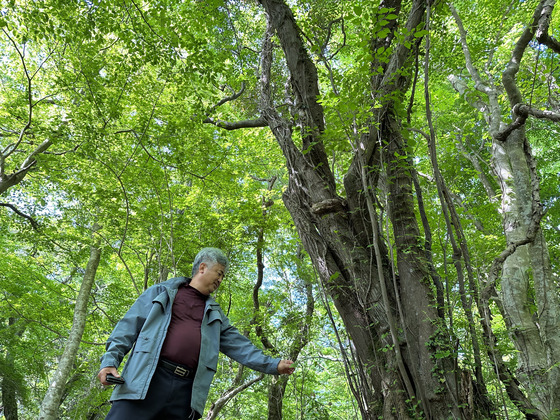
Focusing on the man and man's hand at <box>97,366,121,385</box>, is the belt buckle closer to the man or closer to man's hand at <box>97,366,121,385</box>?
the man

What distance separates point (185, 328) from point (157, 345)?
196 mm

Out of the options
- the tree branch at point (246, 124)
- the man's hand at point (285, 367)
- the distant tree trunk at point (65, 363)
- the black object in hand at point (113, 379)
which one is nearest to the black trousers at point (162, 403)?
the black object in hand at point (113, 379)

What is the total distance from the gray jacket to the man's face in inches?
3.9

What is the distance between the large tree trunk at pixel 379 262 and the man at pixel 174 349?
81 cm

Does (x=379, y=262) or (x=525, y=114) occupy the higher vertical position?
(x=525, y=114)

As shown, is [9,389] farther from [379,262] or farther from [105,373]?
[379,262]

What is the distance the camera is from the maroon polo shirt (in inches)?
78.2

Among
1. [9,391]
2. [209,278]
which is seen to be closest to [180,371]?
[209,278]

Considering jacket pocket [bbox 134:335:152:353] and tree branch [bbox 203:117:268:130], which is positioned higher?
tree branch [bbox 203:117:268:130]

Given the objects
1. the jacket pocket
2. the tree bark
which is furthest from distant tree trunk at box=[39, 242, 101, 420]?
the jacket pocket

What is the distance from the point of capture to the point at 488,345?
2113 mm

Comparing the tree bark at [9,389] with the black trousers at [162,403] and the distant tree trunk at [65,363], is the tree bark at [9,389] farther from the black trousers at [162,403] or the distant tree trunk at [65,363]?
the black trousers at [162,403]

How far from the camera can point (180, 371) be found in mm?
1965

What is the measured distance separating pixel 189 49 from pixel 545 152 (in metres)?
10.4
